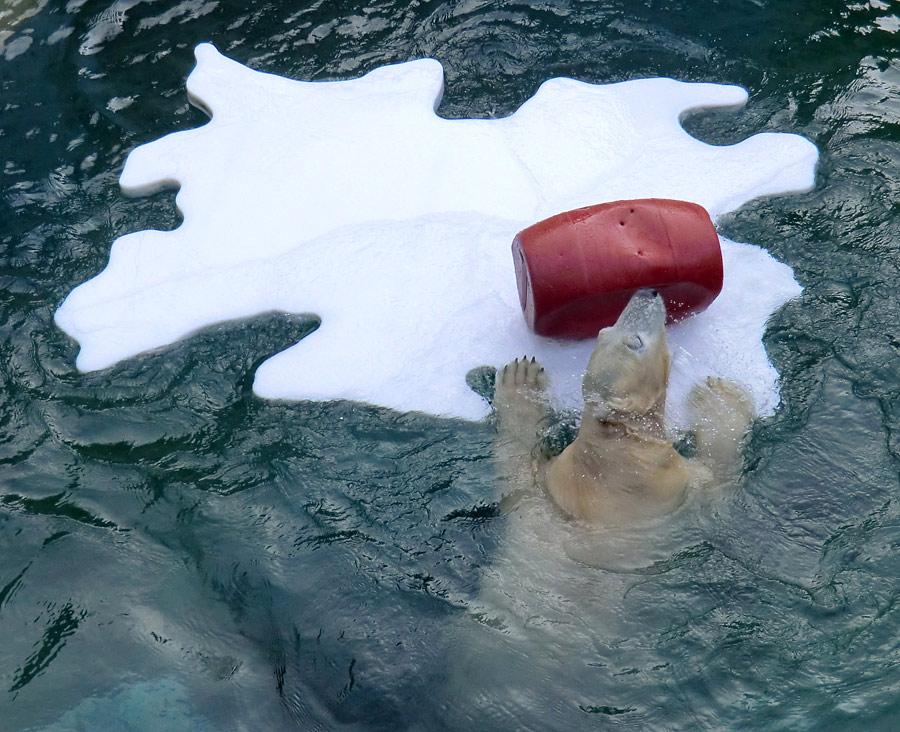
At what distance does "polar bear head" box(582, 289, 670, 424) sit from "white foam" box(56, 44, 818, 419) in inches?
15.3

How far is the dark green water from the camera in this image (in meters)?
3.74

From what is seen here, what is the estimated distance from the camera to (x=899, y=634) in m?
3.77

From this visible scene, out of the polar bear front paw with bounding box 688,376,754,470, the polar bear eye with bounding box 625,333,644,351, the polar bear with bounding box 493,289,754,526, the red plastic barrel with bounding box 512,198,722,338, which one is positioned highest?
the red plastic barrel with bounding box 512,198,722,338

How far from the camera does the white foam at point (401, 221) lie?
15.6 ft

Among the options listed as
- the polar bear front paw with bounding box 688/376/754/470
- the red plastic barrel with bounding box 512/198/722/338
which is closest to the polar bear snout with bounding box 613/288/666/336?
the red plastic barrel with bounding box 512/198/722/338

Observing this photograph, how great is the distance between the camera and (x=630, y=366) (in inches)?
162

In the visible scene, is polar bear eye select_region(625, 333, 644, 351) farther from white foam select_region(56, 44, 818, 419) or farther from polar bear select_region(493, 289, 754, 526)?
white foam select_region(56, 44, 818, 419)

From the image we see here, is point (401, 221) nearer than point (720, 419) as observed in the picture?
No

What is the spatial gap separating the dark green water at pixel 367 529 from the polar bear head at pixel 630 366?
0.59 metres

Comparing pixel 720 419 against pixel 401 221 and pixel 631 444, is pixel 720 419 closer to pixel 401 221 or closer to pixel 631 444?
pixel 631 444

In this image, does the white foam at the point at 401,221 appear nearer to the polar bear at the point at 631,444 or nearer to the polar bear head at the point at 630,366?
the polar bear at the point at 631,444

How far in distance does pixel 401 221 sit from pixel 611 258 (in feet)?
4.74

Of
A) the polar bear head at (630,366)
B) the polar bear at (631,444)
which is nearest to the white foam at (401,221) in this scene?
the polar bear at (631,444)

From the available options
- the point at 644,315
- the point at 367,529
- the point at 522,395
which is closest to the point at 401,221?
the point at 522,395
